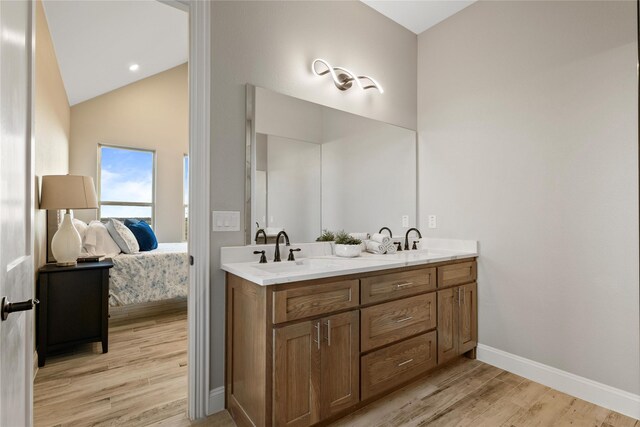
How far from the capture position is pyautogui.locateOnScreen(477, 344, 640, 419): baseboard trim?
1.80 meters

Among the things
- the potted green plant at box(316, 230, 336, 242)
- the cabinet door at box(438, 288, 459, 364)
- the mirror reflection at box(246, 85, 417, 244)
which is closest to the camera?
the mirror reflection at box(246, 85, 417, 244)

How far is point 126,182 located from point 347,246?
15.3 feet

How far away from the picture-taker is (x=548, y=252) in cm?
211

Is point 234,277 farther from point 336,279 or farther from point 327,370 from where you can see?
point 327,370

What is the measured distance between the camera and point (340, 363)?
1.64 metres

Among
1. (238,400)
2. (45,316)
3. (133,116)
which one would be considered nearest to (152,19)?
(133,116)

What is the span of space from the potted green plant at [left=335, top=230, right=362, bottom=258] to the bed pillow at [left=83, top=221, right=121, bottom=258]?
2.47m

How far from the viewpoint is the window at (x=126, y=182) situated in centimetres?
512

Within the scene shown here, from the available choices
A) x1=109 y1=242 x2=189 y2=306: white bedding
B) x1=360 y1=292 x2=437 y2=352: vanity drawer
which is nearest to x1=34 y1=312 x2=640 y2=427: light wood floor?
x1=360 y1=292 x2=437 y2=352: vanity drawer

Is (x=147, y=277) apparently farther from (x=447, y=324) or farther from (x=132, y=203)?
(x=447, y=324)

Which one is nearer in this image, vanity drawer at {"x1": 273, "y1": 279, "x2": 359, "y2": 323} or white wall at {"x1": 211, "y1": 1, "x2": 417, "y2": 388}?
vanity drawer at {"x1": 273, "y1": 279, "x2": 359, "y2": 323}

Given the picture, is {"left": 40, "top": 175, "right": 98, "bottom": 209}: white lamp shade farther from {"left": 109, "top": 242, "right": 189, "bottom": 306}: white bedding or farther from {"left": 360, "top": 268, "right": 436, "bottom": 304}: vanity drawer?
{"left": 360, "top": 268, "right": 436, "bottom": 304}: vanity drawer

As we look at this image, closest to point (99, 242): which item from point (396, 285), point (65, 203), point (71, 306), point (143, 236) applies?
point (143, 236)

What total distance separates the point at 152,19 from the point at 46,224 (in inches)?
93.9
